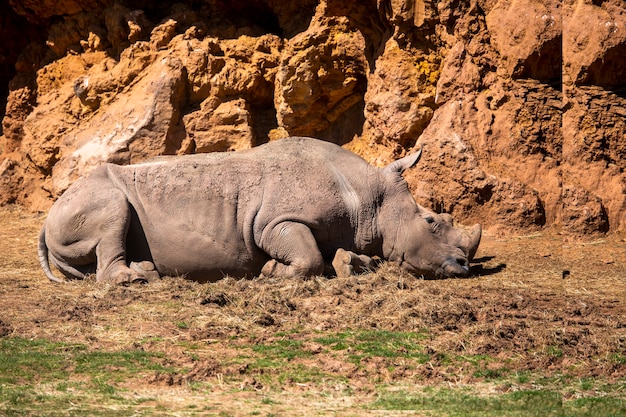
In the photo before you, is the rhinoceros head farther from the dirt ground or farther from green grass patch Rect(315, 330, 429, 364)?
green grass patch Rect(315, 330, 429, 364)

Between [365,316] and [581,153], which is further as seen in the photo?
[581,153]

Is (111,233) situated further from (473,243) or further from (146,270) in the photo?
(473,243)

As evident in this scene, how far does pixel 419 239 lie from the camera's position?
1007 cm

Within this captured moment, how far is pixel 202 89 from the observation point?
47.8 ft

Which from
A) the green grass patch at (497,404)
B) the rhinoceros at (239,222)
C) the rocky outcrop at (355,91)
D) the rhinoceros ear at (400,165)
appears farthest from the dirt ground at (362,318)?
the rocky outcrop at (355,91)

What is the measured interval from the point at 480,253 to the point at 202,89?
18.2 ft

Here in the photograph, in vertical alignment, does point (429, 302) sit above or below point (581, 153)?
below

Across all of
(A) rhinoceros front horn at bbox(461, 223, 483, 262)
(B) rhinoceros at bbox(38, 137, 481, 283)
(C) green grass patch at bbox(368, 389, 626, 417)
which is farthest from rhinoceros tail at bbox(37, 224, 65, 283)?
(C) green grass patch at bbox(368, 389, 626, 417)

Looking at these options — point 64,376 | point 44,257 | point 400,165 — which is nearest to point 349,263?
point 400,165

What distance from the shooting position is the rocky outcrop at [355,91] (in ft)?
38.1

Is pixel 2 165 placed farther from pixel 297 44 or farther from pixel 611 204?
pixel 611 204

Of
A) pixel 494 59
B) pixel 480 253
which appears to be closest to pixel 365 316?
pixel 480 253

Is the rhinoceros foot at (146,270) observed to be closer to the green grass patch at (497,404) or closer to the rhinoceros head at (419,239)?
the rhinoceros head at (419,239)

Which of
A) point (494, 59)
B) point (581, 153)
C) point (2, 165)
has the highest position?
point (494, 59)
